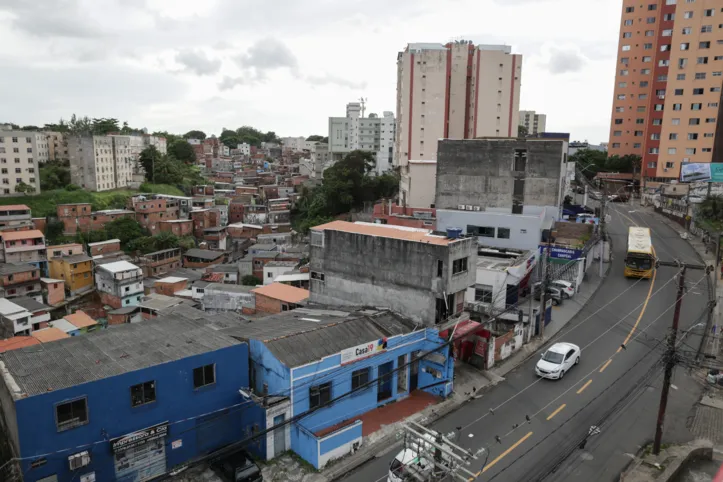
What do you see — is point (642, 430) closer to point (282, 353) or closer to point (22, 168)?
point (282, 353)

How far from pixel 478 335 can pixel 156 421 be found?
1400 centimetres

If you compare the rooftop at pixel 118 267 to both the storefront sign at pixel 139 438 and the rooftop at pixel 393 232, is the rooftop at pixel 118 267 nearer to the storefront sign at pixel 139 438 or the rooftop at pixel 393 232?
the rooftop at pixel 393 232

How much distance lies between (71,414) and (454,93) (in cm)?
5110

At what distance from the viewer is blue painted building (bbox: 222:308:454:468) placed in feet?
53.7

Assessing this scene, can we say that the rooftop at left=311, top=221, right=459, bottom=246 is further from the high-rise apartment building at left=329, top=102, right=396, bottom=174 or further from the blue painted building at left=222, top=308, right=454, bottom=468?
the high-rise apartment building at left=329, top=102, right=396, bottom=174

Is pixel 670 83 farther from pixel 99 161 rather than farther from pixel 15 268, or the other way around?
pixel 99 161

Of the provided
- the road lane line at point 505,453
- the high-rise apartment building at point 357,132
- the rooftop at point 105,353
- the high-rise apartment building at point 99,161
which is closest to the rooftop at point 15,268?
the high-rise apartment building at point 99,161

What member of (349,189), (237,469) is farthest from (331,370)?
(349,189)

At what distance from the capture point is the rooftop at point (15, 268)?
145ft

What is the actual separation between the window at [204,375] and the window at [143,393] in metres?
1.30

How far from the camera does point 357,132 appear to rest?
10581 centimetres

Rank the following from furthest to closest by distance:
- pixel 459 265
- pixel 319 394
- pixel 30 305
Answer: pixel 30 305 < pixel 459 265 < pixel 319 394

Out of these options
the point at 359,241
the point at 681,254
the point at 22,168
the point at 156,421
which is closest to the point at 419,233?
the point at 359,241

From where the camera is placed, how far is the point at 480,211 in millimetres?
37250
